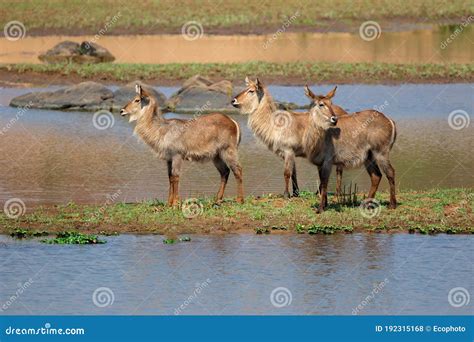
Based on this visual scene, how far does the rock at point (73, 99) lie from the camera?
27328mm

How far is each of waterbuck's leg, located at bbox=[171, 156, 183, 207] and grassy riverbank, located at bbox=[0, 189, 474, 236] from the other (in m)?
0.18

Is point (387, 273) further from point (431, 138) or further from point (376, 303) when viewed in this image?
point (431, 138)

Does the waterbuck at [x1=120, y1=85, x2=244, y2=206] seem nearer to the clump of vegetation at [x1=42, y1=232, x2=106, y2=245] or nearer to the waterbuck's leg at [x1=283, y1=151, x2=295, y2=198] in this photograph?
the waterbuck's leg at [x1=283, y1=151, x2=295, y2=198]

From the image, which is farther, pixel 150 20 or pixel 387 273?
pixel 150 20

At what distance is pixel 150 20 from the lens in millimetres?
42875

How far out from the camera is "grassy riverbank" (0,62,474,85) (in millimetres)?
30672

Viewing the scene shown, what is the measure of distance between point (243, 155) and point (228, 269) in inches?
340

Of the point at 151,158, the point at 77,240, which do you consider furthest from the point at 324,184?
the point at 151,158

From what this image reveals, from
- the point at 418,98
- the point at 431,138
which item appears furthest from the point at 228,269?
the point at 418,98

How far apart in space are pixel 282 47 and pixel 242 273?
26.8m

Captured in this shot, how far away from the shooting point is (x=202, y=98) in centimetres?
2653

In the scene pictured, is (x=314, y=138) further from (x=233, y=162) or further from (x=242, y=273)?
(x=242, y=273)

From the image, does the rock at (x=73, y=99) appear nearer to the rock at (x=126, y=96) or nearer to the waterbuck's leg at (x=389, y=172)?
the rock at (x=126, y=96)

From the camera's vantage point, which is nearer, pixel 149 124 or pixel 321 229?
pixel 321 229
